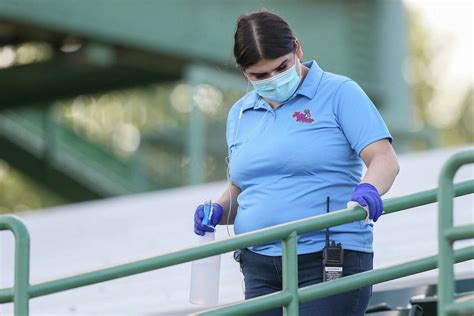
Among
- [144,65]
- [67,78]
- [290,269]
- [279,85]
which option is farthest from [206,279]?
[67,78]

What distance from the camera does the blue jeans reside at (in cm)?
429

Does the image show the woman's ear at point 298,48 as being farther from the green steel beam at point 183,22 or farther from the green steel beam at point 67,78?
the green steel beam at point 67,78

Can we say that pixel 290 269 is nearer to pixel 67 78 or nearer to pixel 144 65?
pixel 144 65

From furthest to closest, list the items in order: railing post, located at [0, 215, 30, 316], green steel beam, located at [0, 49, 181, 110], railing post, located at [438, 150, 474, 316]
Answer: green steel beam, located at [0, 49, 181, 110]
railing post, located at [0, 215, 30, 316]
railing post, located at [438, 150, 474, 316]

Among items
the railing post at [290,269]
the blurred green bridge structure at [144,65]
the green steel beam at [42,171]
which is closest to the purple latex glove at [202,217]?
the railing post at [290,269]

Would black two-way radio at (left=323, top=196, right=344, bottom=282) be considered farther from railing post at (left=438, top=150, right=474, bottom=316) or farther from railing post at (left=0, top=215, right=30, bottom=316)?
railing post at (left=0, top=215, right=30, bottom=316)

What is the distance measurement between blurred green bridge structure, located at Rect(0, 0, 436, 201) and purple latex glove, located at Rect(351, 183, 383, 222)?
909 cm

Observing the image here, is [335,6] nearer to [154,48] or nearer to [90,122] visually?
[154,48]

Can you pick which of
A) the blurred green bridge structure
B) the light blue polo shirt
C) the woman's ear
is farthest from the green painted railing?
the blurred green bridge structure

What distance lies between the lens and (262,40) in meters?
4.29

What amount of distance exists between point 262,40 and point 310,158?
1.40 feet

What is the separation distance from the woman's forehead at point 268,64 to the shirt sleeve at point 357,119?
0.22 m

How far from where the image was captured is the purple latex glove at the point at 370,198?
4.12 metres

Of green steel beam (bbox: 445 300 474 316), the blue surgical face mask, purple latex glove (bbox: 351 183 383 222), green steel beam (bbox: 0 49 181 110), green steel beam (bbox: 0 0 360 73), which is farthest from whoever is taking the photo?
green steel beam (bbox: 0 49 181 110)
